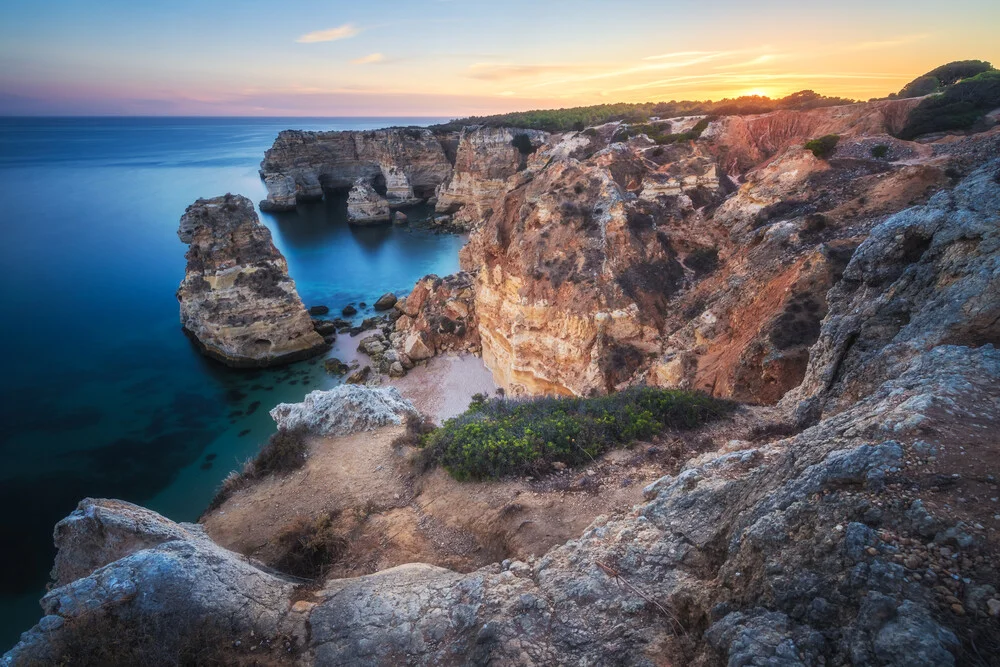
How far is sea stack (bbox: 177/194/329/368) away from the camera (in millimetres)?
26312

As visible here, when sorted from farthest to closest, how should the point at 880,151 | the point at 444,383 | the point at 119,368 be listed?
the point at 119,368 → the point at 444,383 → the point at 880,151

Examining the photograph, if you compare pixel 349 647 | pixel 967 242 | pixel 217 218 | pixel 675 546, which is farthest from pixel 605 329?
pixel 217 218

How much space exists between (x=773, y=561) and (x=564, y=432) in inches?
212

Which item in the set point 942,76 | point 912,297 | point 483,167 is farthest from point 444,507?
point 483,167

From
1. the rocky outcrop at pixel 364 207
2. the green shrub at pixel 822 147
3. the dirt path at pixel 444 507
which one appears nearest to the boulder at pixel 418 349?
the dirt path at pixel 444 507

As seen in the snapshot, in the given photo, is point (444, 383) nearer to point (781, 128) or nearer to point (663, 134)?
point (663, 134)

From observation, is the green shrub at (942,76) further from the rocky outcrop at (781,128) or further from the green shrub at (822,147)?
the green shrub at (822,147)

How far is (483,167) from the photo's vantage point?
5803cm

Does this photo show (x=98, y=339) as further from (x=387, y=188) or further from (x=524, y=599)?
(x=387, y=188)

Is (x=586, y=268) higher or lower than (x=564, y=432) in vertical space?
higher

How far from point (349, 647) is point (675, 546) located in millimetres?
4012

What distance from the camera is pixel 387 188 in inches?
2677

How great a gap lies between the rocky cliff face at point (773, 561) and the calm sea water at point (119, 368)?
542 inches

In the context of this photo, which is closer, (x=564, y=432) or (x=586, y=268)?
(x=564, y=432)
